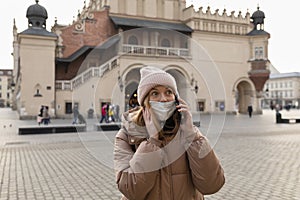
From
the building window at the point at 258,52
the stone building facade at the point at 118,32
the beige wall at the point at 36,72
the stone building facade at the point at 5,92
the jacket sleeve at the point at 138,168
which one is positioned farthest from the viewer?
the stone building facade at the point at 5,92

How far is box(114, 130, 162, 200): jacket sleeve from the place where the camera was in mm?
1809

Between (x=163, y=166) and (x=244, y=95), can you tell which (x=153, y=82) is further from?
(x=244, y=95)

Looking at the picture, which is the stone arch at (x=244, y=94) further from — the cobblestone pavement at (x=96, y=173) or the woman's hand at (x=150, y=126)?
the woman's hand at (x=150, y=126)

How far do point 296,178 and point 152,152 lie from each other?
6294mm

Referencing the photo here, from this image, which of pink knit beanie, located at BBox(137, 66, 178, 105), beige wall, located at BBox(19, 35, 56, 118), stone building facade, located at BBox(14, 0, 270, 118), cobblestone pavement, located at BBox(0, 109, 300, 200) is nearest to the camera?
pink knit beanie, located at BBox(137, 66, 178, 105)

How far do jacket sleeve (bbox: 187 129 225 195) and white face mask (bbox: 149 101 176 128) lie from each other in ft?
0.77

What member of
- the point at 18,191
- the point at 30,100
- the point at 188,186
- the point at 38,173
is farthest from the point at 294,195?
the point at 30,100

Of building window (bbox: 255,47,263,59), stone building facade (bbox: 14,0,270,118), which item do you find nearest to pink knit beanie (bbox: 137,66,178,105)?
stone building facade (bbox: 14,0,270,118)

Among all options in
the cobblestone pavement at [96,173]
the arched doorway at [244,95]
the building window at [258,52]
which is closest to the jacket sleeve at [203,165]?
the cobblestone pavement at [96,173]

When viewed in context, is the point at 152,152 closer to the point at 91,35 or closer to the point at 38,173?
the point at 38,173

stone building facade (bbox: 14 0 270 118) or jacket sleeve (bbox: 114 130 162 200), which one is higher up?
stone building facade (bbox: 14 0 270 118)

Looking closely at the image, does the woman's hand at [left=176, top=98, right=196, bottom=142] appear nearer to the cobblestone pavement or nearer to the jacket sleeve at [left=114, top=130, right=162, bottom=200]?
the jacket sleeve at [left=114, top=130, right=162, bottom=200]

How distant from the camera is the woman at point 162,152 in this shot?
183 cm

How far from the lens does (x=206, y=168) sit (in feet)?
6.17
